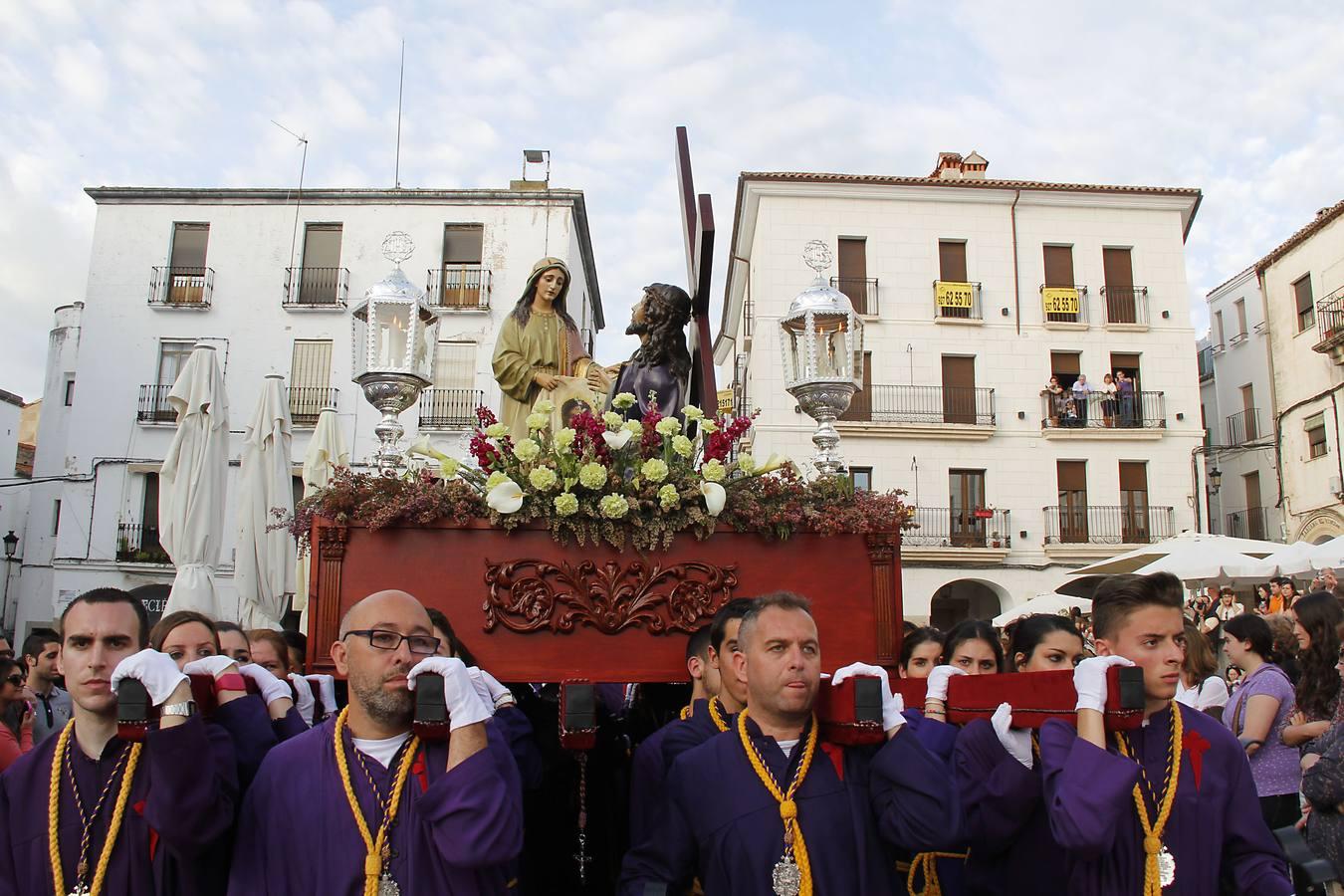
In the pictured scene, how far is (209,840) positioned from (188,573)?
6997 millimetres

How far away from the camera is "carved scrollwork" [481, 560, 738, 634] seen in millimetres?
4109

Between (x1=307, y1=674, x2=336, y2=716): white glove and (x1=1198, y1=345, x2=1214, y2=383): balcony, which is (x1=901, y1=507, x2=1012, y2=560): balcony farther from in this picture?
(x1=307, y1=674, x2=336, y2=716): white glove

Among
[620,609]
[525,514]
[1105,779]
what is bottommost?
[1105,779]

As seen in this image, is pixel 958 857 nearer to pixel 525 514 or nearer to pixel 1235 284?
pixel 525 514

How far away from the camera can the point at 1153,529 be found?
25.0 m

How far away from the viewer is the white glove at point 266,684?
3174mm

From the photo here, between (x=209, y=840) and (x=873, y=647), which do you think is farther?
(x=873, y=647)

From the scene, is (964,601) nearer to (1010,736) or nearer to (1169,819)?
(1169,819)

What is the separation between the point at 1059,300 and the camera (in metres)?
26.2

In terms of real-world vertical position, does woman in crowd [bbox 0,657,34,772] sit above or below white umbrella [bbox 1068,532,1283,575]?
below

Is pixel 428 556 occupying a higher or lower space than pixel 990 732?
higher

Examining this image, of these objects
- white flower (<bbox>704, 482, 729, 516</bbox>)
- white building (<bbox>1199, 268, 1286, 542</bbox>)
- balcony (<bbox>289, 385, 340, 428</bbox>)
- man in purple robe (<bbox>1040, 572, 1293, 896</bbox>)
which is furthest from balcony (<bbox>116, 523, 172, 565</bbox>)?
white building (<bbox>1199, 268, 1286, 542</bbox>)

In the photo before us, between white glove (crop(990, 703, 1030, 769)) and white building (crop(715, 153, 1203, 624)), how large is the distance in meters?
21.4

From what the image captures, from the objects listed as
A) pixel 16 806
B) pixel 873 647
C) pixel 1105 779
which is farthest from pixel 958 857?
pixel 16 806
